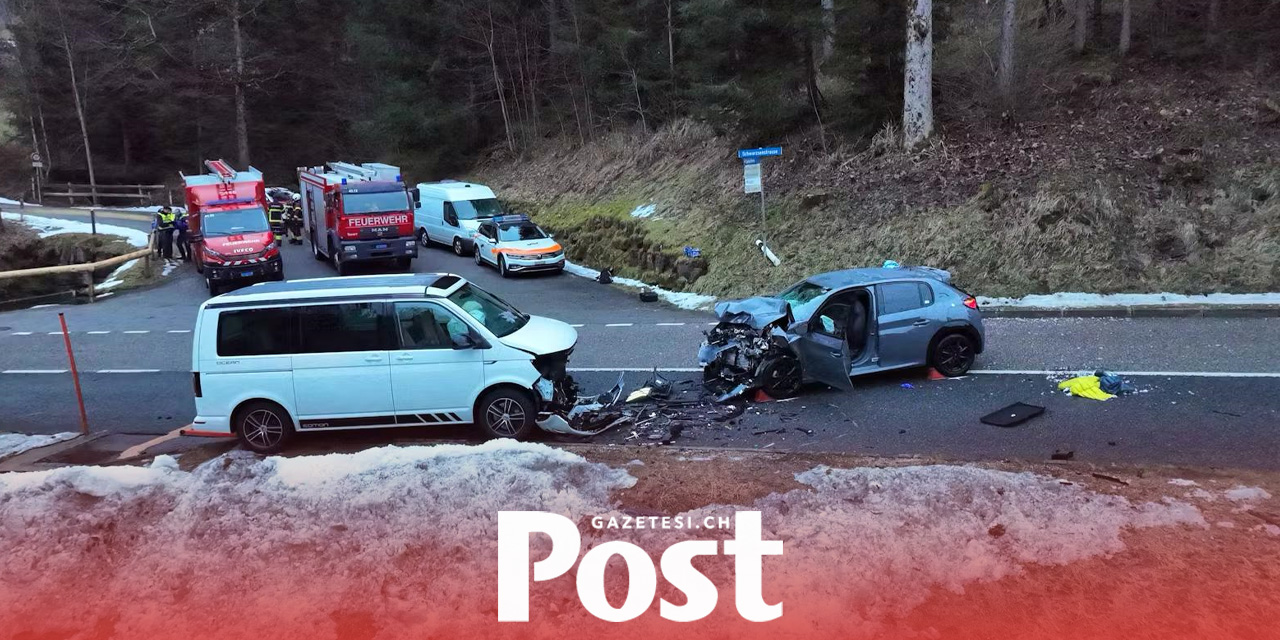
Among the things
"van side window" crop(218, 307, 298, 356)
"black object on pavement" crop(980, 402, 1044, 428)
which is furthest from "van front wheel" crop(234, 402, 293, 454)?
"black object on pavement" crop(980, 402, 1044, 428)

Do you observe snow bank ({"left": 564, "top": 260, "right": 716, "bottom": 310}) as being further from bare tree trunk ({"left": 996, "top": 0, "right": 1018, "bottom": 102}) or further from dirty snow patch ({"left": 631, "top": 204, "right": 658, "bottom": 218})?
bare tree trunk ({"left": 996, "top": 0, "right": 1018, "bottom": 102})

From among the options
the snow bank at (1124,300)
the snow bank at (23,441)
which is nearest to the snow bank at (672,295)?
the snow bank at (1124,300)

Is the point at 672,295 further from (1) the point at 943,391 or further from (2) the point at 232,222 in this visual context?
(2) the point at 232,222

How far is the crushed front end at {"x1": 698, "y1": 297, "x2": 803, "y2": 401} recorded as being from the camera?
10570 mm

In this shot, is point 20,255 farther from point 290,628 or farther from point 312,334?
point 290,628

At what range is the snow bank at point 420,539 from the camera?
208 inches

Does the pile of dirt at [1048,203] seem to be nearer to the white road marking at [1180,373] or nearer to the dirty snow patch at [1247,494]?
the white road marking at [1180,373]

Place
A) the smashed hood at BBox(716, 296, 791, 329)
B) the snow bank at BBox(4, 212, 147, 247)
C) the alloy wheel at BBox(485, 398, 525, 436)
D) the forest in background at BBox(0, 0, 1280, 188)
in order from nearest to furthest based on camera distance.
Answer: the alloy wheel at BBox(485, 398, 525, 436)
the smashed hood at BBox(716, 296, 791, 329)
the forest in background at BBox(0, 0, 1280, 188)
the snow bank at BBox(4, 212, 147, 247)

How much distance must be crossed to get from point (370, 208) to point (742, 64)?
11342 mm

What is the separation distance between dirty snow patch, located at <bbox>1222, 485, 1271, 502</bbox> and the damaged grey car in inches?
167

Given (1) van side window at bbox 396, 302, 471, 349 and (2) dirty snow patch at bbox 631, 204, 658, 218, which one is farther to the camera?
(2) dirty snow patch at bbox 631, 204, 658, 218

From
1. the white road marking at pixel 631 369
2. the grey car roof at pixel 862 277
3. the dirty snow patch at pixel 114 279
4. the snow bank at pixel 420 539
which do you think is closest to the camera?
the snow bank at pixel 420 539

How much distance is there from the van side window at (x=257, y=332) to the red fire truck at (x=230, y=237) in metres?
14.2

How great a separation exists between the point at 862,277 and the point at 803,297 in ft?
2.78
